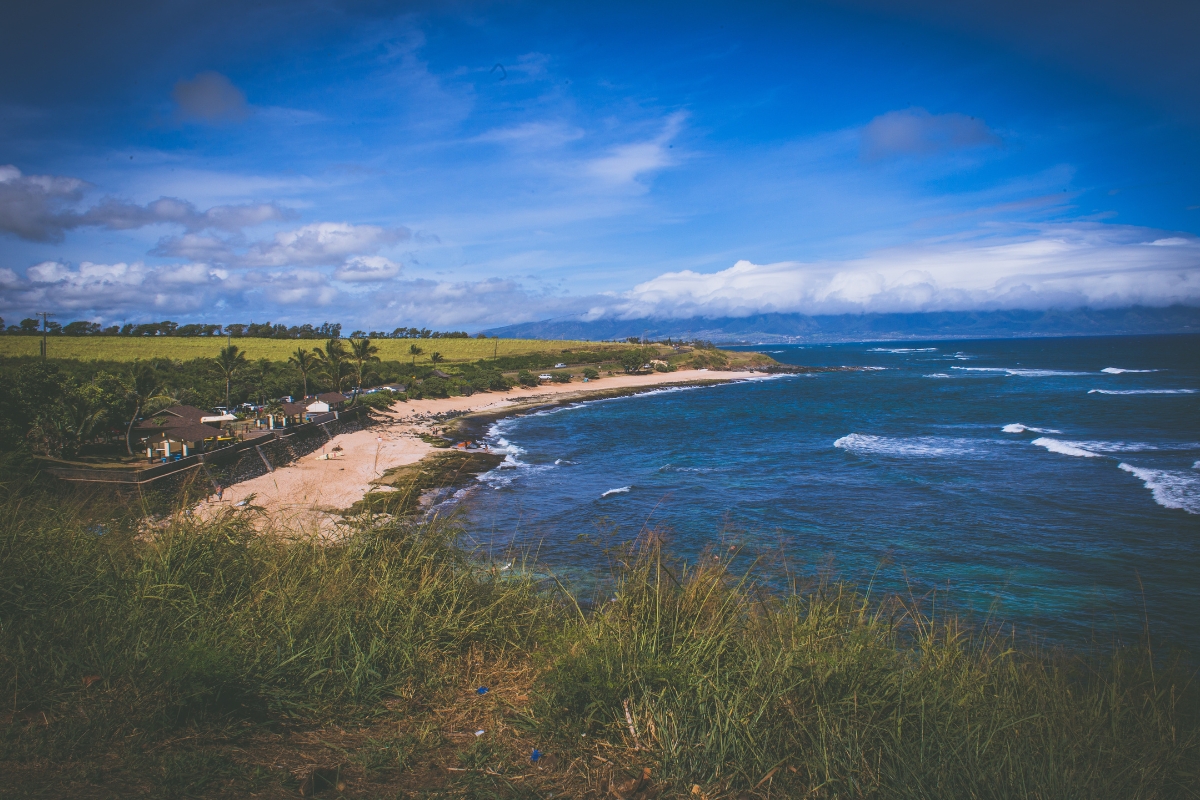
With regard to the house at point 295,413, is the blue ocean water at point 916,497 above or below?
below

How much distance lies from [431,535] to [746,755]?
339 cm

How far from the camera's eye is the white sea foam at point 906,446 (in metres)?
31.6

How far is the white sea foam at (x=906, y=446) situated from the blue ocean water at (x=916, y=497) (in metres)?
0.21

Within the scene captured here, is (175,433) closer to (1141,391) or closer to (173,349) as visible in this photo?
(173,349)

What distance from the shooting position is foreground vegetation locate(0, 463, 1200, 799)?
3.44m

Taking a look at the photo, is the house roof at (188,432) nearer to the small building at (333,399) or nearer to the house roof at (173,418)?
the house roof at (173,418)

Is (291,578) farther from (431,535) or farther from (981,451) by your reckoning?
(981,451)

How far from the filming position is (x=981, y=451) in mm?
31656

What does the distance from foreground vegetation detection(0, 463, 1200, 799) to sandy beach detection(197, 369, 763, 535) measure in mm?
1350

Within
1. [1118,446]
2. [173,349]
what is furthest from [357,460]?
[173,349]

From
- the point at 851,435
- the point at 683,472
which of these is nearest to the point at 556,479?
the point at 683,472

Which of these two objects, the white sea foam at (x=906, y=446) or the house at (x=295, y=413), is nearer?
the white sea foam at (x=906, y=446)

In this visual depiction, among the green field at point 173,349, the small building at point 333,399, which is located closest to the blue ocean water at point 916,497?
the small building at point 333,399

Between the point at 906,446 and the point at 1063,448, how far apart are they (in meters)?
7.01
